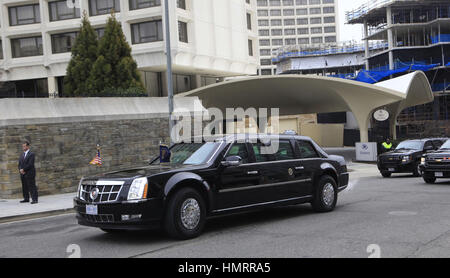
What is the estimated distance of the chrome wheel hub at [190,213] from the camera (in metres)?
A: 8.01

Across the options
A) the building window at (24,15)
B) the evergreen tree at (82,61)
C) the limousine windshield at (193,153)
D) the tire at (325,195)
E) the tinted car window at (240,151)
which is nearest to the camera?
the limousine windshield at (193,153)

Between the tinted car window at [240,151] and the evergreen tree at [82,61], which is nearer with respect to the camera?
the tinted car window at [240,151]

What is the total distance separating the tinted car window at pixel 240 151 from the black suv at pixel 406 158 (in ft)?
43.2

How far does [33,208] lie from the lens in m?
14.1

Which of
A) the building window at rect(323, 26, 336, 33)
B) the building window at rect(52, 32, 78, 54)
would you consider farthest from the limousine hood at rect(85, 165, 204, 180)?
the building window at rect(323, 26, 336, 33)

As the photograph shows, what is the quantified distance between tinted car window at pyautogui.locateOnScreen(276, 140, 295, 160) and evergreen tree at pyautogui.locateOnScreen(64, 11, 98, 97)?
2245 centimetres

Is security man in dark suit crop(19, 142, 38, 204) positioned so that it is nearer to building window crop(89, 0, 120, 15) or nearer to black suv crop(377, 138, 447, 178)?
black suv crop(377, 138, 447, 178)

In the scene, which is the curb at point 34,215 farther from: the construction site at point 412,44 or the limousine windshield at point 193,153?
the construction site at point 412,44

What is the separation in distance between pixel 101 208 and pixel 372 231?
4392 mm

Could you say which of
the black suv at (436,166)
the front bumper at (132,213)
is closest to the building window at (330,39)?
the black suv at (436,166)

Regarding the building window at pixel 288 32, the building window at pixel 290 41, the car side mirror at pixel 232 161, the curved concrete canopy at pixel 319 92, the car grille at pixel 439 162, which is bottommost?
the car grille at pixel 439 162

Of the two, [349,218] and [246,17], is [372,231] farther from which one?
[246,17]

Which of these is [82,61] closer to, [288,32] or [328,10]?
[288,32]
